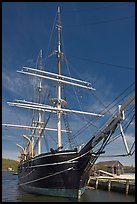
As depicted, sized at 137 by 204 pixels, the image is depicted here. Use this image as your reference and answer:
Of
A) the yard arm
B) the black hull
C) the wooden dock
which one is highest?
the yard arm

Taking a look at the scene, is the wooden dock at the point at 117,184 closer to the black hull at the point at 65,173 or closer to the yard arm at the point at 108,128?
the black hull at the point at 65,173

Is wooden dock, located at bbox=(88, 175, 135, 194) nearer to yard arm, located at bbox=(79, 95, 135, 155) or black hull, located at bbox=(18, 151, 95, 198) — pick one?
black hull, located at bbox=(18, 151, 95, 198)

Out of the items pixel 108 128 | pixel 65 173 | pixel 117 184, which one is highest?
pixel 108 128

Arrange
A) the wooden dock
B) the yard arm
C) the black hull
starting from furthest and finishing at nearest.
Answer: the wooden dock < the black hull < the yard arm

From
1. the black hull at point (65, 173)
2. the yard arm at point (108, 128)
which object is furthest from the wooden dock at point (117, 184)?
the yard arm at point (108, 128)

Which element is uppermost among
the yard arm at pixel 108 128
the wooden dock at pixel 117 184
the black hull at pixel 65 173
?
the yard arm at pixel 108 128

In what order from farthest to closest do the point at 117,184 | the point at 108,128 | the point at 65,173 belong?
1. the point at 117,184
2. the point at 65,173
3. the point at 108,128

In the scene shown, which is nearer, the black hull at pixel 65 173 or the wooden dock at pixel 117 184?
the black hull at pixel 65 173

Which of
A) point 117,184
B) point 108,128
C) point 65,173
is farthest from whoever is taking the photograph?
point 117,184

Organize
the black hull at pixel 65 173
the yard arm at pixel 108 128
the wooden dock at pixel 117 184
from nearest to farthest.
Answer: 1. the yard arm at pixel 108 128
2. the black hull at pixel 65 173
3. the wooden dock at pixel 117 184

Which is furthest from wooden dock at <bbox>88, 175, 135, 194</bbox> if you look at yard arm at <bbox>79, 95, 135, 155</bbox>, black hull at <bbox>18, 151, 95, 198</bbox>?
yard arm at <bbox>79, 95, 135, 155</bbox>

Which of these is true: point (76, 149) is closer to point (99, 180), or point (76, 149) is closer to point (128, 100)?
point (128, 100)

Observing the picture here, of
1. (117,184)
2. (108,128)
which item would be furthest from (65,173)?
(117,184)

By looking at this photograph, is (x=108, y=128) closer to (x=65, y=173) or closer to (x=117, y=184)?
(x=65, y=173)
